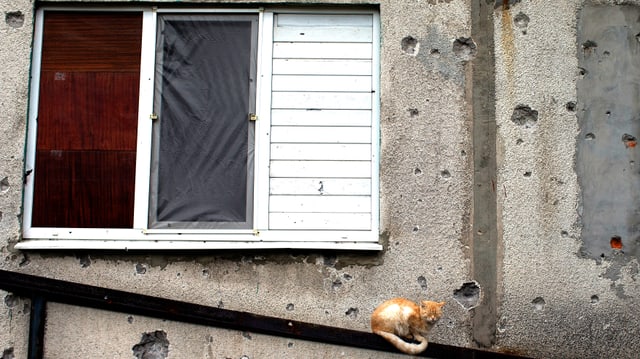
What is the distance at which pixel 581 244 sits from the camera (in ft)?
12.8

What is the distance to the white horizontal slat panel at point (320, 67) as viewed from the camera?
4152mm

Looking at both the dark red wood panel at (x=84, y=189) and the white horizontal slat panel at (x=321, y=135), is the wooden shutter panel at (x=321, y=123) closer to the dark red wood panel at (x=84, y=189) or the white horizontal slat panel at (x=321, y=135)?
the white horizontal slat panel at (x=321, y=135)

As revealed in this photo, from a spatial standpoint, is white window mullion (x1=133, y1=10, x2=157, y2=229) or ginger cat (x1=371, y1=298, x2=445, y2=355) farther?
white window mullion (x1=133, y1=10, x2=157, y2=229)

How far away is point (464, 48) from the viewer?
4.09 metres

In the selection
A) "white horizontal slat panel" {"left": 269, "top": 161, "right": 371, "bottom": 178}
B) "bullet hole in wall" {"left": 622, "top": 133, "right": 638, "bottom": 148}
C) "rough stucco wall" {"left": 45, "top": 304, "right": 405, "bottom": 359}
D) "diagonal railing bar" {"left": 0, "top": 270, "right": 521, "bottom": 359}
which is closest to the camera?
"diagonal railing bar" {"left": 0, "top": 270, "right": 521, "bottom": 359}

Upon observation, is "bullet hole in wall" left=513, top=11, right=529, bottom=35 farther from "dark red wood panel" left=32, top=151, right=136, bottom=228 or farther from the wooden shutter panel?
"dark red wood panel" left=32, top=151, right=136, bottom=228

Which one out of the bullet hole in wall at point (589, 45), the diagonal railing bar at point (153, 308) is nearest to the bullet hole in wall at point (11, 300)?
the diagonal railing bar at point (153, 308)

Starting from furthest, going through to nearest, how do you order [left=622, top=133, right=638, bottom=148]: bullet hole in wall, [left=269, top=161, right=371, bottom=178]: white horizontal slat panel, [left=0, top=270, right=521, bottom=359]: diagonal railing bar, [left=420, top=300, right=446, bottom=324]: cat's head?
[left=269, top=161, right=371, bottom=178]: white horizontal slat panel → [left=622, top=133, right=638, bottom=148]: bullet hole in wall → [left=0, top=270, right=521, bottom=359]: diagonal railing bar → [left=420, top=300, right=446, bottom=324]: cat's head

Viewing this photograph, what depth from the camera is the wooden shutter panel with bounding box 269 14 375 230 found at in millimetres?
4062

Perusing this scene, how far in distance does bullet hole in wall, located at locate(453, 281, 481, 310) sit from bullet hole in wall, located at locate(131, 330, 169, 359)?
1.75m

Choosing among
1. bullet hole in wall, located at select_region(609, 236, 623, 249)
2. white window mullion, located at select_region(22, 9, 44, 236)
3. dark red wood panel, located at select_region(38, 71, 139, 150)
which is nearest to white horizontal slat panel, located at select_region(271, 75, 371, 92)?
dark red wood panel, located at select_region(38, 71, 139, 150)

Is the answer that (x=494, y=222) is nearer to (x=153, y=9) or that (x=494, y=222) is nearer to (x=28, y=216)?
(x=153, y=9)

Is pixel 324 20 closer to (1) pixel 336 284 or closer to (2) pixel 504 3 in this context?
(2) pixel 504 3

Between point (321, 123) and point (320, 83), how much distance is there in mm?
259
